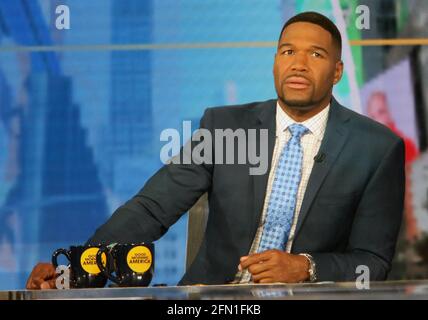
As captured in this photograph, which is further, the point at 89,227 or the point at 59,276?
the point at 89,227

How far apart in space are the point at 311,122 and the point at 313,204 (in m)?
0.29

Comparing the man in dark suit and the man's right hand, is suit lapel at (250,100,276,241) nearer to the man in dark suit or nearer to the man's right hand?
the man in dark suit

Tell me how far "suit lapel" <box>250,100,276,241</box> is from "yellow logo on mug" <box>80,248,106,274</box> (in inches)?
22.9

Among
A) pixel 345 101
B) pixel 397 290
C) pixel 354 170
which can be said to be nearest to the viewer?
pixel 397 290

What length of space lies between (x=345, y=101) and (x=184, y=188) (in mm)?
960

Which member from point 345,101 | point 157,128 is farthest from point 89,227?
point 345,101

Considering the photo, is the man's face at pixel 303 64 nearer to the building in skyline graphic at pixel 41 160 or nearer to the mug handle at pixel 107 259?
the mug handle at pixel 107 259

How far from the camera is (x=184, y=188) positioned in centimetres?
251

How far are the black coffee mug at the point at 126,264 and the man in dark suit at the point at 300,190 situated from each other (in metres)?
0.37

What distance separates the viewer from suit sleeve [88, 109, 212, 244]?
7.68 ft

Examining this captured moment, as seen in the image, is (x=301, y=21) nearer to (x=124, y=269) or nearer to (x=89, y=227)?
(x=124, y=269)

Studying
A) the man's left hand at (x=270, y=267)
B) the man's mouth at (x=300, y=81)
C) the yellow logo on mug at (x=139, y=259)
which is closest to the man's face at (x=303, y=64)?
the man's mouth at (x=300, y=81)

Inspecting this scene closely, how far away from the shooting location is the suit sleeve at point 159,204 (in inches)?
92.1

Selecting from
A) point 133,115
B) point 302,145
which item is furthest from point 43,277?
point 133,115
